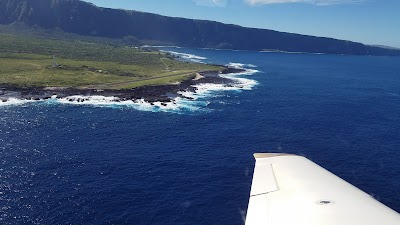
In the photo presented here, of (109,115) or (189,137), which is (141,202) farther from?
(109,115)

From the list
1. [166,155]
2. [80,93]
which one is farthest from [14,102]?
[166,155]

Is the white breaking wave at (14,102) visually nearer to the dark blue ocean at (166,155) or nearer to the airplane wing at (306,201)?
the dark blue ocean at (166,155)

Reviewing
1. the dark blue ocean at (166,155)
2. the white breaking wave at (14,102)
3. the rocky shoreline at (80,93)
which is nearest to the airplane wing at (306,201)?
the dark blue ocean at (166,155)

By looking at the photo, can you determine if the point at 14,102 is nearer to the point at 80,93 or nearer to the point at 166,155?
the point at 80,93

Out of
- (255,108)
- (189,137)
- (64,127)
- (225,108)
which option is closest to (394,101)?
(255,108)

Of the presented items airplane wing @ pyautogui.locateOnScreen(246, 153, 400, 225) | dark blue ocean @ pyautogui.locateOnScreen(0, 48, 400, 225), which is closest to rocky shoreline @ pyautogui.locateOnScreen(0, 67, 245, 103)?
dark blue ocean @ pyautogui.locateOnScreen(0, 48, 400, 225)
